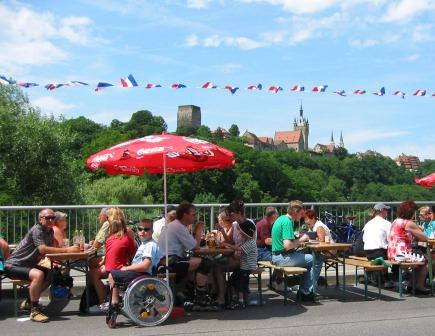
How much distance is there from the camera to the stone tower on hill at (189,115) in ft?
557

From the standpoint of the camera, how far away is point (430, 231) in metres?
11.3

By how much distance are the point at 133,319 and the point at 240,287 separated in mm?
1899

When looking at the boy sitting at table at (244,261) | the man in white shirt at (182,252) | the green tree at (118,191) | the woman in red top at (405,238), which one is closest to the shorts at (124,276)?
the man in white shirt at (182,252)

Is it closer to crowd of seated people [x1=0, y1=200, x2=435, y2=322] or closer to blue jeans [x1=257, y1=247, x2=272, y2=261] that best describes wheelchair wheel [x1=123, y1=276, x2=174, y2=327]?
crowd of seated people [x1=0, y1=200, x2=435, y2=322]

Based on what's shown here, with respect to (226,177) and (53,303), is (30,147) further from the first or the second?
(226,177)

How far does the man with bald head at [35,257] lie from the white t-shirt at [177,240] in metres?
1.23

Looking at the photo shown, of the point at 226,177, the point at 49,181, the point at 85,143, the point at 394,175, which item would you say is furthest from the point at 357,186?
the point at 49,181

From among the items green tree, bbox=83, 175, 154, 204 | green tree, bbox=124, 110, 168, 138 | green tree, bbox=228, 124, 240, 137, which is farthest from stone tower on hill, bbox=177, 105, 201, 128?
green tree, bbox=83, 175, 154, 204

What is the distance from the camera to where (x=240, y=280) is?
28.8 feet

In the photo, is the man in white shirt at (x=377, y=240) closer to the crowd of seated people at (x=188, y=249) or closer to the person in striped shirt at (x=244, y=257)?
the crowd of seated people at (x=188, y=249)

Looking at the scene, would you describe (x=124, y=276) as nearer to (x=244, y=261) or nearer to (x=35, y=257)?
(x=35, y=257)

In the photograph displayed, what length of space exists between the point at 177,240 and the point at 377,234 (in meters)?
3.69

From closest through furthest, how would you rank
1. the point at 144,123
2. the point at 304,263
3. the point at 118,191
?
the point at 304,263 → the point at 118,191 → the point at 144,123

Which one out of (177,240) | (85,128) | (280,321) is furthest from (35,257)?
(85,128)
